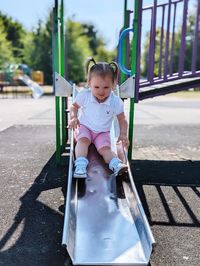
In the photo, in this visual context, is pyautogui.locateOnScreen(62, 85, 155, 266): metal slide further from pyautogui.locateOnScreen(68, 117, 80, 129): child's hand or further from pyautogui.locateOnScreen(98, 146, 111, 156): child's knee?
pyautogui.locateOnScreen(68, 117, 80, 129): child's hand

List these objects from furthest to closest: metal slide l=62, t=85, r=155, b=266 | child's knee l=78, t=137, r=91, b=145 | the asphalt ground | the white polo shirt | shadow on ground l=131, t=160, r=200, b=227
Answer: the white polo shirt → child's knee l=78, t=137, r=91, b=145 → shadow on ground l=131, t=160, r=200, b=227 → the asphalt ground → metal slide l=62, t=85, r=155, b=266

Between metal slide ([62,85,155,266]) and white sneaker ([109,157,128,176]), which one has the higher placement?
white sneaker ([109,157,128,176])

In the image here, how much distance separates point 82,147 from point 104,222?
1093mm

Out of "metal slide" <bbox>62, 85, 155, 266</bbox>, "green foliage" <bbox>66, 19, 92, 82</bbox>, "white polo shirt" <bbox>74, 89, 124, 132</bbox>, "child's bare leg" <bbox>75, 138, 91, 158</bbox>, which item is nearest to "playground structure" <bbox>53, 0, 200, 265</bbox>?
"metal slide" <bbox>62, 85, 155, 266</bbox>

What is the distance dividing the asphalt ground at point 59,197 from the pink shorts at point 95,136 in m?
0.73

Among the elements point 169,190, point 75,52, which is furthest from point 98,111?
point 75,52

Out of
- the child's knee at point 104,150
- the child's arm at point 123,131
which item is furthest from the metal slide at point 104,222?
the child's arm at point 123,131

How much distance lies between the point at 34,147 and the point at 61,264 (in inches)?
175

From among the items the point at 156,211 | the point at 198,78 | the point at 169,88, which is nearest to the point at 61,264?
the point at 156,211

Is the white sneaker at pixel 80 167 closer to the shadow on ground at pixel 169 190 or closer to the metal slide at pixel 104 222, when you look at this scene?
the metal slide at pixel 104 222

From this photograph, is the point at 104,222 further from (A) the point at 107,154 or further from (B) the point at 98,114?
(B) the point at 98,114

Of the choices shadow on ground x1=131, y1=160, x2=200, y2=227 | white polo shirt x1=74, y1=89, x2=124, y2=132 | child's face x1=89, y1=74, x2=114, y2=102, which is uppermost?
child's face x1=89, y1=74, x2=114, y2=102

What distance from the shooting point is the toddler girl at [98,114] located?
12.3ft

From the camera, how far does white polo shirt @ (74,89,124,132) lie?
3961mm
